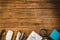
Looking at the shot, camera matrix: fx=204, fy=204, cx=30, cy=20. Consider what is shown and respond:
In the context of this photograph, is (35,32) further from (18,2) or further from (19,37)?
(18,2)

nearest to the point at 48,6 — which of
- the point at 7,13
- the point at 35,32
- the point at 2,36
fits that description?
the point at 35,32

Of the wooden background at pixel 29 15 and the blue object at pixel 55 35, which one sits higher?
the wooden background at pixel 29 15

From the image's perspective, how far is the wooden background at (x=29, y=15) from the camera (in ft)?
7.57

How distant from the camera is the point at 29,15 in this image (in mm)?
A: 2324

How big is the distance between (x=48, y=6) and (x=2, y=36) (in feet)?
2.04

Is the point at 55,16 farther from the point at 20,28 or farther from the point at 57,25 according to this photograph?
the point at 20,28

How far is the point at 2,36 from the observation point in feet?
7.54

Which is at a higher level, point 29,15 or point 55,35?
point 29,15

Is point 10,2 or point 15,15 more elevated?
point 10,2

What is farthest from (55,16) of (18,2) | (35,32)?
(18,2)

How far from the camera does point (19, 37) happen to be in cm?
226

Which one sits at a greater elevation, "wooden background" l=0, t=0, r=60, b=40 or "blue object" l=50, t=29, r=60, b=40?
"wooden background" l=0, t=0, r=60, b=40

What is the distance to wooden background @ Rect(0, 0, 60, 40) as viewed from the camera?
231 centimetres

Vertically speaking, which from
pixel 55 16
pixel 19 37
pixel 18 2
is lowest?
A: pixel 19 37
